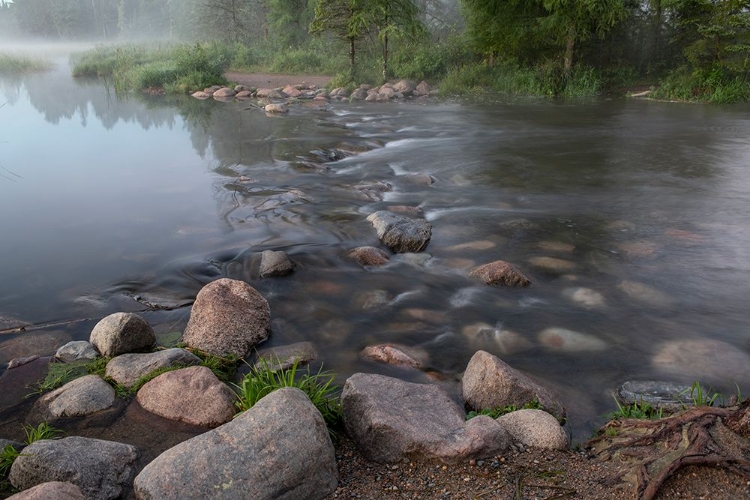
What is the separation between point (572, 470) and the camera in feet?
9.86

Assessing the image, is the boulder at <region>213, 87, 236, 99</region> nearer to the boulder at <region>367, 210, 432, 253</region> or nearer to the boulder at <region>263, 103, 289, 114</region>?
the boulder at <region>263, 103, 289, 114</region>

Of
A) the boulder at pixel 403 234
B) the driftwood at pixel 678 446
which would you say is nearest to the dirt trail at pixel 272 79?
the boulder at pixel 403 234

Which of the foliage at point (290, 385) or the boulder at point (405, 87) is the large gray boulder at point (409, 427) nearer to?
the foliage at point (290, 385)

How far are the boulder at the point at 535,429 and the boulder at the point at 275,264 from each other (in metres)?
3.31

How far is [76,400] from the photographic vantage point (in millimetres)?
3830

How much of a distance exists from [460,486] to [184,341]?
2.61 metres

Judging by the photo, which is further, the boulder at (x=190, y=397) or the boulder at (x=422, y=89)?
the boulder at (x=422, y=89)

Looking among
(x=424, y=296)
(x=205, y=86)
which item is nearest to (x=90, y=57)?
(x=205, y=86)

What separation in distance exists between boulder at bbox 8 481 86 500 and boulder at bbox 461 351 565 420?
2.33 metres

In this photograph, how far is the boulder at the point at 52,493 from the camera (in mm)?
2598

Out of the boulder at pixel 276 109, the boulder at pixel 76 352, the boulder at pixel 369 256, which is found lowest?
the boulder at pixel 76 352

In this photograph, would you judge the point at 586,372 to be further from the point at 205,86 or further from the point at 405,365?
the point at 205,86

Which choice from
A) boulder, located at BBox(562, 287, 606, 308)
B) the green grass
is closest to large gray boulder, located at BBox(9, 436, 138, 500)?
boulder, located at BBox(562, 287, 606, 308)

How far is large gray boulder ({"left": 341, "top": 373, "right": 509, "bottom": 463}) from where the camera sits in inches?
123
